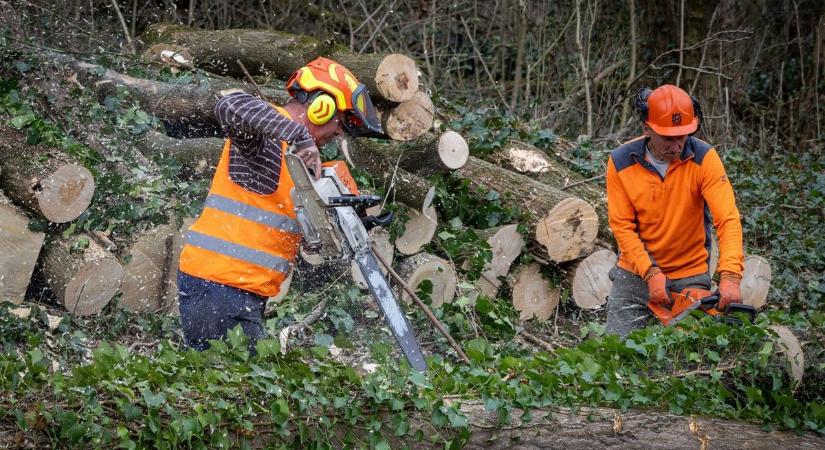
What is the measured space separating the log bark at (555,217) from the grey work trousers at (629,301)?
4.60ft

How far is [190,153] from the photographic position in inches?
242

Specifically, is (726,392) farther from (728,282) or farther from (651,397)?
(728,282)

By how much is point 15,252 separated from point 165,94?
177 cm

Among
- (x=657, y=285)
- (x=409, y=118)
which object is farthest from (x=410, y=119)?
(x=657, y=285)

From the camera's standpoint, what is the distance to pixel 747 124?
43.5 feet

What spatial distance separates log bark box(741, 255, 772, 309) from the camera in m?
7.03

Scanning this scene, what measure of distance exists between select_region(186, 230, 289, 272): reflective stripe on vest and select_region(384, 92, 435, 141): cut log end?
289cm

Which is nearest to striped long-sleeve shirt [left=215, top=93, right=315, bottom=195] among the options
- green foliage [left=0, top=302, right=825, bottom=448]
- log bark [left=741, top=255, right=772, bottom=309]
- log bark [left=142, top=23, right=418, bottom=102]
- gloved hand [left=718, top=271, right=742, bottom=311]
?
green foliage [left=0, top=302, right=825, bottom=448]

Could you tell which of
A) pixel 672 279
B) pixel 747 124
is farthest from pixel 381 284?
pixel 747 124

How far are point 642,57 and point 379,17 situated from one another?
3586 millimetres

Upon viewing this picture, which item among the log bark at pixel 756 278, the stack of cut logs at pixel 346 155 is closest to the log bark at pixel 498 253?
the stack of cut logs at pixel 346 155

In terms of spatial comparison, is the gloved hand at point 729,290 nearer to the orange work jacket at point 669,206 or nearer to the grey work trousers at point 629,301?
the orange work jacket at point 669,206

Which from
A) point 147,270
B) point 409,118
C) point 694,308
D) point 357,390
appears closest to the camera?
point 357,390

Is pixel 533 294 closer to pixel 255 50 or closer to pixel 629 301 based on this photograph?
pixel 629 301
